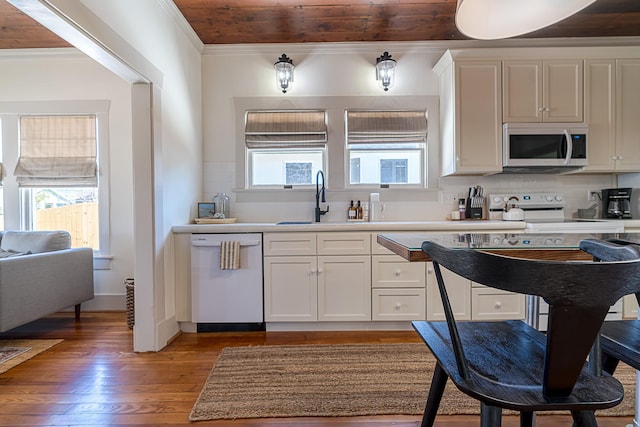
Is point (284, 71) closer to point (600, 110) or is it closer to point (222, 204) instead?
point (222, 204)

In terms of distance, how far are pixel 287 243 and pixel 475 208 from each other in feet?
6.23

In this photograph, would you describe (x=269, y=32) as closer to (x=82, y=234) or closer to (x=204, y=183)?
(x=204, y=183)

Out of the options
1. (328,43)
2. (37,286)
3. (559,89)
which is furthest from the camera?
(328,43)

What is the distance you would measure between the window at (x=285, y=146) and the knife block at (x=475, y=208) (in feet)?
5.08

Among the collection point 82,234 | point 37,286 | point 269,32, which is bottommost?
point 37,286

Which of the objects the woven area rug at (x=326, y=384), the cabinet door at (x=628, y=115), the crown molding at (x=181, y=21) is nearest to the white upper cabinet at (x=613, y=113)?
the cabinet door at (x=628, y=115)

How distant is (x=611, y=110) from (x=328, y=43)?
270cm

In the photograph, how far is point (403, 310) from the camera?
102 inches

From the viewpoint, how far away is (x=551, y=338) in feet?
2.17

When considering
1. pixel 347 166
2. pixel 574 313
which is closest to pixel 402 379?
pixel 574 313

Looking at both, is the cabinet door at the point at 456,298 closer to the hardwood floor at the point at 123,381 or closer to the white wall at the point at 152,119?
the hardwood floor at the point at 123,381

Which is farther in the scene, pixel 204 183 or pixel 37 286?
pixel 204 183

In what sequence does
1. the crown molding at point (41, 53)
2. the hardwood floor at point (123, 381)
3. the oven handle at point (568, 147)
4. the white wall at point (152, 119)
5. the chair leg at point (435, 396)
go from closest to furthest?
the chair leg at point (435, 396) → the hardwood floor at point (123, 381) → the white wall at point (152, 119) → the oven handle at point (568, 147) → the crown molding at point (41, 53)

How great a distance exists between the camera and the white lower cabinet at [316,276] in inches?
102
